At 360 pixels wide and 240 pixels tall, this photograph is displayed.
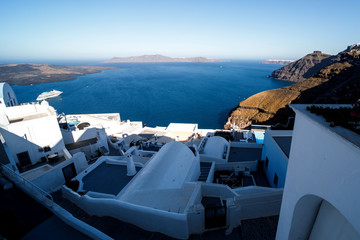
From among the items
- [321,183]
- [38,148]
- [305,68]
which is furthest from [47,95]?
[305,68]

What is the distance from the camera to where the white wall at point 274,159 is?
11375 millimetres

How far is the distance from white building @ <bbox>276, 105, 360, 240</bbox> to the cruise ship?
2cm

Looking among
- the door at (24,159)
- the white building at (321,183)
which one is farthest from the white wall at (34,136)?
the white building at (321,183)

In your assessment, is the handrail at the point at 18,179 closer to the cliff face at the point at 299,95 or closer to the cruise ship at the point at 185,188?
the cruise ship at the point at 185,188

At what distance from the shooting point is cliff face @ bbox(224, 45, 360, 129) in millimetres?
46881

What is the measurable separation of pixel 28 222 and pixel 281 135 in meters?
15.3

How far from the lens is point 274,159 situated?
1283 centimetres

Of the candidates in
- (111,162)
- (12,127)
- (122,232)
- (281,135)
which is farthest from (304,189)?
(12,127)

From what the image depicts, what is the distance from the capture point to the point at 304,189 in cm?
413

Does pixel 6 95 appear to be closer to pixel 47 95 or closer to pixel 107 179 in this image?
pixel 107 179

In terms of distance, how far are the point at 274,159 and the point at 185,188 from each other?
6.57 meters

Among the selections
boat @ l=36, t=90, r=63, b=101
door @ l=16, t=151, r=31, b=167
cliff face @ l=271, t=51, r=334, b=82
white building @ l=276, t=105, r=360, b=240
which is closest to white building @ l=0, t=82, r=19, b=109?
door @ l=16, t=151, r=31, b=167

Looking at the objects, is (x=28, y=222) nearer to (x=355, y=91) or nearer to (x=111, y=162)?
(x=111, y=162)

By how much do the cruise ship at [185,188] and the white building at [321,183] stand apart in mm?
18
